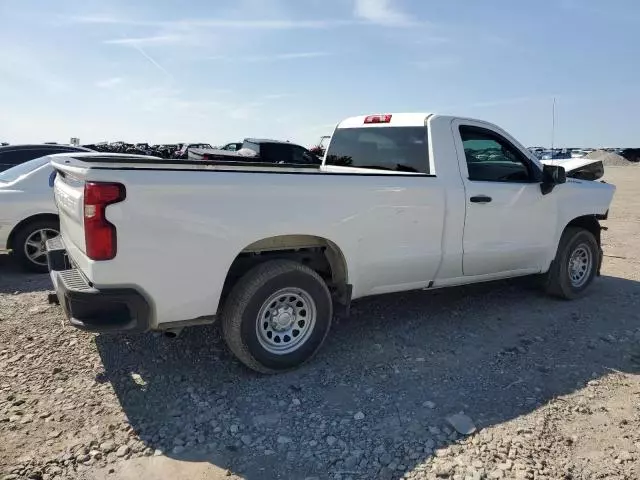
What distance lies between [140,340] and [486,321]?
10.8ft

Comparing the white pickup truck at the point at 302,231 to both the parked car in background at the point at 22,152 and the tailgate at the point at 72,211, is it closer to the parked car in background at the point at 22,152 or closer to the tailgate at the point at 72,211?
the tailgate at the point at 72,211

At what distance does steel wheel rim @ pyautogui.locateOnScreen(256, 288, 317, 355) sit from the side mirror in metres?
2.84

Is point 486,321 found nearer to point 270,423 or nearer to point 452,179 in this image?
point 452,179

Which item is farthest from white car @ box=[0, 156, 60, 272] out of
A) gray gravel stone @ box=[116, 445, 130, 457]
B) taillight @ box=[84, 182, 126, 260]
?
gray gravel stone @ box=[116, 445, 130, 457]

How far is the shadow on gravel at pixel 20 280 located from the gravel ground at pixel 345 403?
0.66 m

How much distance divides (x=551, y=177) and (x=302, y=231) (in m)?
2.91

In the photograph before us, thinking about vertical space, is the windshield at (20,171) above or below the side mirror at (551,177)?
above

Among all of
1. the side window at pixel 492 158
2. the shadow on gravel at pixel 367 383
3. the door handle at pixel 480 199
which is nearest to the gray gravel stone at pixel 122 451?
the shadow on gravel at pixel 367 383

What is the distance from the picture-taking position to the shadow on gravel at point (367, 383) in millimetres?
2943

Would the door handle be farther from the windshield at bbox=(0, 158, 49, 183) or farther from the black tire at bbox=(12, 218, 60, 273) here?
the windshield at bbox=(0, 158, 49, 183)

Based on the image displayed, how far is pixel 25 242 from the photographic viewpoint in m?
6.49

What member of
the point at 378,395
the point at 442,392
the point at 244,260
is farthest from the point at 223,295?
the point at 442,392

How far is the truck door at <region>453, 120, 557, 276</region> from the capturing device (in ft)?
15.2

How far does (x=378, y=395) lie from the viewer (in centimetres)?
356
